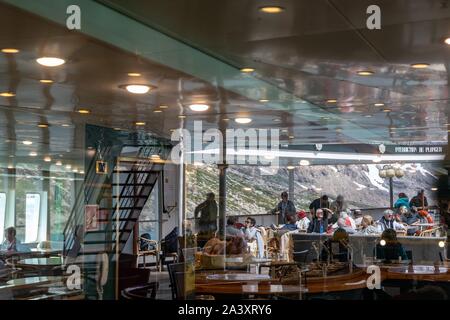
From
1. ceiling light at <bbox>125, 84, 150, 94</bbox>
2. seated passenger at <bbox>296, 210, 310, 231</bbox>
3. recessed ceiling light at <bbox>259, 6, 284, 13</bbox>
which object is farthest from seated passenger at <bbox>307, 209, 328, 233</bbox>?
recessed ceiling light at <bbox>259, 6, 284, 13</bbox>

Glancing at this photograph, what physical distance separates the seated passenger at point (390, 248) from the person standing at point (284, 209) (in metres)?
0.77

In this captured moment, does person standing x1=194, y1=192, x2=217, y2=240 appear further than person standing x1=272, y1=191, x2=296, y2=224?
Yes

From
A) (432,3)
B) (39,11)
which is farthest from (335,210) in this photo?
(39,11)

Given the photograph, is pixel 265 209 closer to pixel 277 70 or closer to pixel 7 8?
pixel 277 70

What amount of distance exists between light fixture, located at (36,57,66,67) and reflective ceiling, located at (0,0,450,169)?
6 centimetres

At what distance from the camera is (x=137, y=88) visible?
5.14m

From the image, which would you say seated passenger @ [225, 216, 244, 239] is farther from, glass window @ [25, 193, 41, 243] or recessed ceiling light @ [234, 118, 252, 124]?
glass window @ [25, 193, 41, 243]

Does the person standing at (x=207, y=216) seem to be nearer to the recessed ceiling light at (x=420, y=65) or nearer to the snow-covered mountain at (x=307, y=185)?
the snow-covered mountain at (x=307, y=185)

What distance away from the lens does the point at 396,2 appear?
2969 millimetres

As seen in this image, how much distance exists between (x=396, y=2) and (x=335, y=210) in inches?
101

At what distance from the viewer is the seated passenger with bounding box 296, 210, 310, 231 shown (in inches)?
208

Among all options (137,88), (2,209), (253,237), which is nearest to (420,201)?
(253,237)

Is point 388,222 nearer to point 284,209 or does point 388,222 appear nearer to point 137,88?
point 284,209

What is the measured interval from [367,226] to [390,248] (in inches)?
10.3
